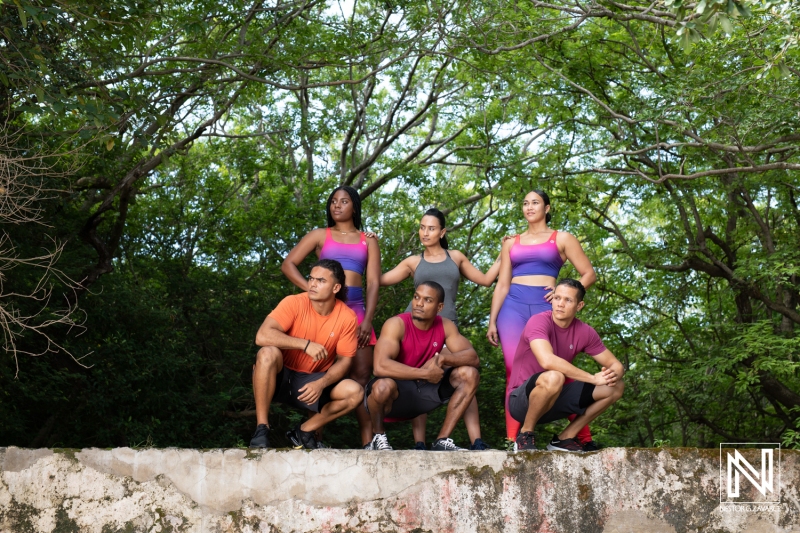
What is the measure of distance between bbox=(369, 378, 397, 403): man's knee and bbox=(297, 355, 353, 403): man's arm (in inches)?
7.8

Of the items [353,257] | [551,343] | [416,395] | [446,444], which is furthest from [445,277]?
[446,444]

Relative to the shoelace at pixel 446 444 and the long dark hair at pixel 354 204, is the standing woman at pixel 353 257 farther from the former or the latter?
the shoelace at pixel 446 444

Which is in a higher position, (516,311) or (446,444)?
(516,311)

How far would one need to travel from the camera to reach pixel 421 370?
4.88 m

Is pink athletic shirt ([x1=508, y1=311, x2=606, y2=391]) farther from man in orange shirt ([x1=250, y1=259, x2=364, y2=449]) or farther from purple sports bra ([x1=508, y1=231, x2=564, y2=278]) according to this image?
man in orange shirt ([x1=250, y1=259, x2=364, y2=449])

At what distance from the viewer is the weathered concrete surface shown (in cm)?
396

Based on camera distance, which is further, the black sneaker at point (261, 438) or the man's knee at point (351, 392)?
the man's knee at point (351, 392)

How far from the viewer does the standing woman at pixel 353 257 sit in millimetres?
5297

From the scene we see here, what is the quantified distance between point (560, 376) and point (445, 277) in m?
1.24

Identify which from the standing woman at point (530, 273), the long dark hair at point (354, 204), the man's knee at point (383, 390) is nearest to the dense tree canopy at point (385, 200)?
the long dark hair at point (354, 204)

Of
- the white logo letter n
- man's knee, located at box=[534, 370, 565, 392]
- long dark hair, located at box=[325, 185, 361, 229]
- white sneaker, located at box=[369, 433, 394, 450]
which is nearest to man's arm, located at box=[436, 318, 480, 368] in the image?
white sneaker, located at box=[369, 433, 394, 450]

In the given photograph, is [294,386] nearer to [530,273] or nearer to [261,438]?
[261,438]

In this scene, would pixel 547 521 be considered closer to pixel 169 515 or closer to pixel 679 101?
pixel 169 515

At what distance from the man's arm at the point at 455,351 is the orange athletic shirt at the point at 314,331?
23.2 inches
